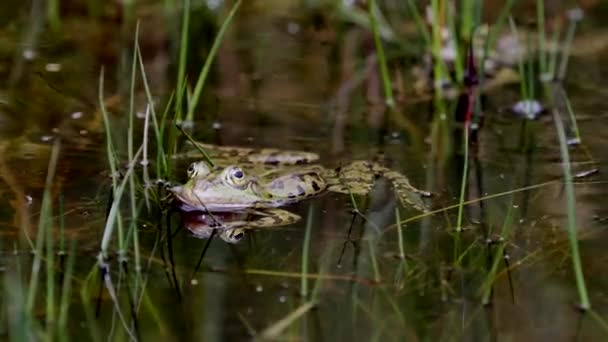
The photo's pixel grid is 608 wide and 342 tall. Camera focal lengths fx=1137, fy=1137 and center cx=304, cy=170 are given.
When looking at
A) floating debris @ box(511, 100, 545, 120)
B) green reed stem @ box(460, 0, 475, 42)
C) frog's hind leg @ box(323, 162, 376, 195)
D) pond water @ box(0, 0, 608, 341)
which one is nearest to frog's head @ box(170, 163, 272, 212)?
pond water @ box(0, 0, 608, 341)

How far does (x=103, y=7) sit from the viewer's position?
6.71 meters

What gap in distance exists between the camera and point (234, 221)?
3.98 meters

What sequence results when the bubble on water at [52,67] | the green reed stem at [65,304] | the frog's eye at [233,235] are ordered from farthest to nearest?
1. the bubble on water at [52,67]
2. the frog's eye at [233,235]
3. the green reed stem at [65,304]

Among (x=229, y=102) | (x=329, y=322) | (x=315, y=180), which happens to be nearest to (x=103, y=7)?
(x=229, y=102)

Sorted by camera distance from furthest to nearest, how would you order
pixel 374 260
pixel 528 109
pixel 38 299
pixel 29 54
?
pixel 29 54 < pixel 528 109 < pixel 374 260 < pixel 38 299

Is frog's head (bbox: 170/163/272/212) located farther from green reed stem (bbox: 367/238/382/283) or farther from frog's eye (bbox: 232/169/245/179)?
green reed stem (bbox: 367/238/382/283)

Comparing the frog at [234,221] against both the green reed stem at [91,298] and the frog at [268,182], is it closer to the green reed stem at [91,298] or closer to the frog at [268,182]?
the frog at [268,182]

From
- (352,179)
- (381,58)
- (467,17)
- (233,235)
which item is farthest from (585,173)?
(233,235)

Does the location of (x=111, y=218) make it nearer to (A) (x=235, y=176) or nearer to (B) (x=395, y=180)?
(A) (x=235, y=176)

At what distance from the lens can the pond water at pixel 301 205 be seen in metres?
3.12

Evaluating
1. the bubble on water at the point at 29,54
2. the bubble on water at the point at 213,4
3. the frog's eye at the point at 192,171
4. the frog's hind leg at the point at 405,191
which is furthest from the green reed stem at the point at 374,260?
the bubble on water at the point at 213,4

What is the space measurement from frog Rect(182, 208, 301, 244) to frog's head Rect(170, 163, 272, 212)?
0.13 ft

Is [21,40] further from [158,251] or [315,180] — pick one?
[158,251]

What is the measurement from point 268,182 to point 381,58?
1.14m
